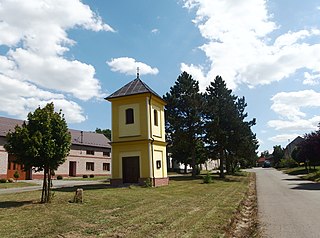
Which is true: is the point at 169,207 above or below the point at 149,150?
below

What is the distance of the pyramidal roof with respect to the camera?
26719 mm

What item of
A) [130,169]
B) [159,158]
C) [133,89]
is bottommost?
[130,169]

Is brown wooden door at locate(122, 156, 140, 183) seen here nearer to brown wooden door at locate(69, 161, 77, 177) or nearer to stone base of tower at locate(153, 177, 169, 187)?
stone base of tower at locate(153, 177, 169, 187)

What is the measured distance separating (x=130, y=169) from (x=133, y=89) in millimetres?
6486

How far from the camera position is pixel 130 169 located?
26344 mm

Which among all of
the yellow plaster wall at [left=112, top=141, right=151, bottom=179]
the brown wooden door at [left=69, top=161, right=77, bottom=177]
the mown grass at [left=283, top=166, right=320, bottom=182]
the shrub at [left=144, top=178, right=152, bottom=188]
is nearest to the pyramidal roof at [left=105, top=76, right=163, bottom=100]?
the yellow plaster wall at [left=112, top=141, right=151, bottom=179]

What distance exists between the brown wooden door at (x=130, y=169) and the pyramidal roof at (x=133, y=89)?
5.13 meters

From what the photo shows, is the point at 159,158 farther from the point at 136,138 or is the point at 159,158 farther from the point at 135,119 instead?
the point at 135,119

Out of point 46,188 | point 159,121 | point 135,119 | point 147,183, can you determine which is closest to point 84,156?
point 159,121

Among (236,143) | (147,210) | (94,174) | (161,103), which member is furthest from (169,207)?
(94,174)

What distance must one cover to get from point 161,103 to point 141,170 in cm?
637

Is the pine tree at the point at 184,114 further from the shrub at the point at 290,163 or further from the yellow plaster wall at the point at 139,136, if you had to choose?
the shrub at the point at 290,163

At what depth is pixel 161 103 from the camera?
94.8 ft

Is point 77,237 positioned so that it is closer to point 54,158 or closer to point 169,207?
point 169,207
